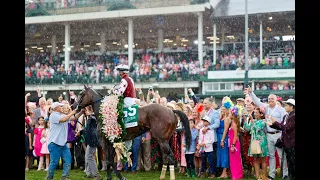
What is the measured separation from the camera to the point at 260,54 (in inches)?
1233

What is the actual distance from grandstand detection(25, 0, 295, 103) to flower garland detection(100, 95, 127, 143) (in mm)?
18562

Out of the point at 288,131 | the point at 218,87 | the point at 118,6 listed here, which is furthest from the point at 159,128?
the point at 118,6

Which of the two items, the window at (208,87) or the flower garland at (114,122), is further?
the window at (208,87)

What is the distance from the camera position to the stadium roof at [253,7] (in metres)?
31.5

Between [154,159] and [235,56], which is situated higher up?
[235,56]

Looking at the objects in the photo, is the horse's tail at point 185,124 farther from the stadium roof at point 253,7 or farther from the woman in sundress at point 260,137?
the stadium roof at point 253,7

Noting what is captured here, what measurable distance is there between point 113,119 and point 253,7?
26.1m

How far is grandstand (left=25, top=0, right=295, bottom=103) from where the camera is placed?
3023 cm

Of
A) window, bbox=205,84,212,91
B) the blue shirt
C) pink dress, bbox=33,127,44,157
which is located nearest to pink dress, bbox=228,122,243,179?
the blue shirt

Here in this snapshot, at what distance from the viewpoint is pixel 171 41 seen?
40.4m

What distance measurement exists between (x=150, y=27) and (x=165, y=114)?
30.8 meters

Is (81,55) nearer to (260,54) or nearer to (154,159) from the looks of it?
(260,54)

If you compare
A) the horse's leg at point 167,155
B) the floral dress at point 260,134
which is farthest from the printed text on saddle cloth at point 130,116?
the floral dress at point 260,134
